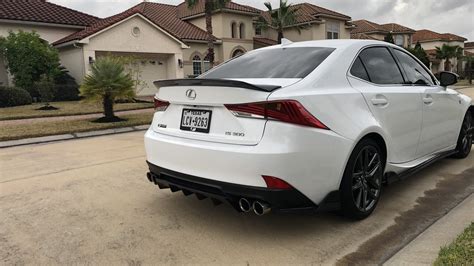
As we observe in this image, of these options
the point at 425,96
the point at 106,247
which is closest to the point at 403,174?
the point at 425,96

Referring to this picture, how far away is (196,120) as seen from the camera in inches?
139

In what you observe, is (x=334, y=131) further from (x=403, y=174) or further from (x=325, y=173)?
(x=403, y=174)

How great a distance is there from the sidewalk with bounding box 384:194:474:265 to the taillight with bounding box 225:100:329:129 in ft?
3.79

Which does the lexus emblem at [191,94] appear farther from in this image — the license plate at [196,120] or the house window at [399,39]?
the house window at [399,39]

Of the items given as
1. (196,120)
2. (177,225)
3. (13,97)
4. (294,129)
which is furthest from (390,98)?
(13,97)

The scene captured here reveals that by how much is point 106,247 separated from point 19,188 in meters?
2.39

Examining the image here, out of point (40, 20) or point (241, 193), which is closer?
point (241, 193)

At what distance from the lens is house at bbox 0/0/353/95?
2206 cm

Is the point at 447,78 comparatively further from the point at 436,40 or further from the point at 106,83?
the point at 436,40

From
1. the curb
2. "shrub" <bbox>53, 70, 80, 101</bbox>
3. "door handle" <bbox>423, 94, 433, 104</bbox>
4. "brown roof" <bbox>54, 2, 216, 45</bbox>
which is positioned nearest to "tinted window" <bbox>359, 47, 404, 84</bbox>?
"door handle" <bbox>423, 94, 433, 104</bbox>

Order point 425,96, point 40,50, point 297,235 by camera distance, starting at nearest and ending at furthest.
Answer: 1. point 297,235
2. point 425,96
3. point 40,50

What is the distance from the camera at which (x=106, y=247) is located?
10.9 feet

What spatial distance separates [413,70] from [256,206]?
2.85 m

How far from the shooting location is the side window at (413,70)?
4676mm
